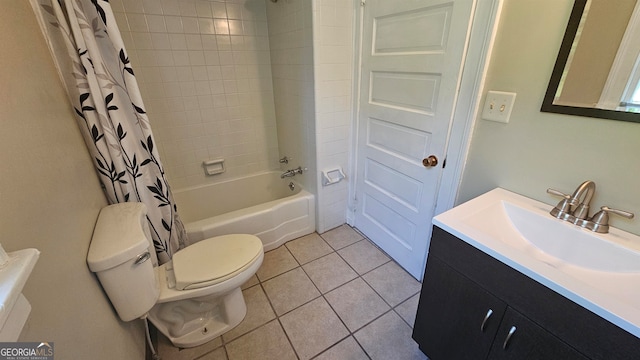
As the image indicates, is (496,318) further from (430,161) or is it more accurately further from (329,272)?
(329,272)

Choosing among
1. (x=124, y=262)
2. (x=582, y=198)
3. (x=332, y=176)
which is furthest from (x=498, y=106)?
(x=124, y=262)

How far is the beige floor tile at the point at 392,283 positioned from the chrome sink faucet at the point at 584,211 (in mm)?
940

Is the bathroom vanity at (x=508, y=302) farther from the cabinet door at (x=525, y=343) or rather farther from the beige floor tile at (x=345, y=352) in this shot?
the beige floor tile at (x=345, y=352)

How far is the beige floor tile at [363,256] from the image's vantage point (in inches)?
71.8

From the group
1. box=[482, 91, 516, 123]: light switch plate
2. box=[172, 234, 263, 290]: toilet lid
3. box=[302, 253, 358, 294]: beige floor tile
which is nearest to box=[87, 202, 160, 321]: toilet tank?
box=[172, 234, 263, 290]: toilet lid

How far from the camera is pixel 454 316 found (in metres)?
0.99

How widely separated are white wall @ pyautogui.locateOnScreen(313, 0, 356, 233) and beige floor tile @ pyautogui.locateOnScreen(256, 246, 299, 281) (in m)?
0.37

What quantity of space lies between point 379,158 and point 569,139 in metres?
0.95

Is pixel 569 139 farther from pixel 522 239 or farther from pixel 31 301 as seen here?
pixel 31 301

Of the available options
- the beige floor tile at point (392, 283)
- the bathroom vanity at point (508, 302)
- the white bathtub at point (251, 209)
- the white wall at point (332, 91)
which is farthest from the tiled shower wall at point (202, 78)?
the bathroom vanity at point (508, 302)

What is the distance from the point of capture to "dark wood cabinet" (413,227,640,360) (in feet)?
2.10

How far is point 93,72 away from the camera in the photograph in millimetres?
1051

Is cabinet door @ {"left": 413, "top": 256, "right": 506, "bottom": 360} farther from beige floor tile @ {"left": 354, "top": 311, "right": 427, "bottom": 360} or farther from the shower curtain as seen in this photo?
the shower curtain

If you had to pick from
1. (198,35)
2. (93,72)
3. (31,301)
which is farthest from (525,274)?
(198,35)
